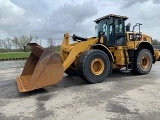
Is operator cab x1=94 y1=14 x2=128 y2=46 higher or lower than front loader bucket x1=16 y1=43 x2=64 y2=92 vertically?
higher

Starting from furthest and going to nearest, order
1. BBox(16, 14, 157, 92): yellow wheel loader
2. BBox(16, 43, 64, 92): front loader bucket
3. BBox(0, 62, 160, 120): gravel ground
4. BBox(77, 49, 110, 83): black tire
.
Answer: BBox(77, 49, 110, 83): black tire < BBox(16, 14, 157, 92): yellow wheel loader < BBox(16, 43, 64, 92): front loader bucket < BBox(0, 62, 160, 120): gravel ground

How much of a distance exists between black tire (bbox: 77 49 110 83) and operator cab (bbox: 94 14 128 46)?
38.6 inches

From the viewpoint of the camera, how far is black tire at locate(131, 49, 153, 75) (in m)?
8.74

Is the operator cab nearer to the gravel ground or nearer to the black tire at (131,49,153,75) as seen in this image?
the black tire at (131,49,153,75)

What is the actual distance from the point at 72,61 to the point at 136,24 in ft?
10.6

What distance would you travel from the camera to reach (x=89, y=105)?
4.85m

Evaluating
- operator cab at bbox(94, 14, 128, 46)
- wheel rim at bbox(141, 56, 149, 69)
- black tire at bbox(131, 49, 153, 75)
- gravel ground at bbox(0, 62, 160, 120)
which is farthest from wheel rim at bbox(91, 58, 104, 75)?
wheel rim at bbox(141, 56, 149, 69)

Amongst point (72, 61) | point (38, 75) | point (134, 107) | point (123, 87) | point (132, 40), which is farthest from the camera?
point (132, 40)

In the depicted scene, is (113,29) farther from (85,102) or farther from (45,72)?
(85,102)

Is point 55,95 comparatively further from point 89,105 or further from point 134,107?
point 134,107

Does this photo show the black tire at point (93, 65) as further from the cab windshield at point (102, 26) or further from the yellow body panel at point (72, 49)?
the cab windshield at point (102, 26)

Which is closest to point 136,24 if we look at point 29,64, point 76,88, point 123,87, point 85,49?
point 85,49

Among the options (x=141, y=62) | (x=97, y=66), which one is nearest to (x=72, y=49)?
(x=97, y=66)

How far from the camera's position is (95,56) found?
724 centimetres
